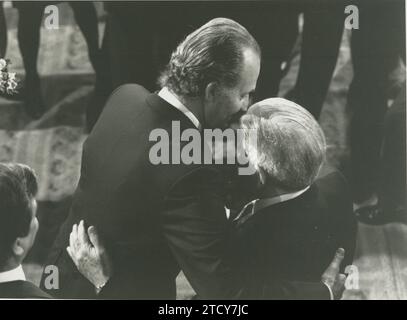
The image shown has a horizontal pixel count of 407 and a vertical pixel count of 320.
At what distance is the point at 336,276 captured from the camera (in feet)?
12.0

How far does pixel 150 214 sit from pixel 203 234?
0.31 meters

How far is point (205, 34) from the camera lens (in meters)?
3.60

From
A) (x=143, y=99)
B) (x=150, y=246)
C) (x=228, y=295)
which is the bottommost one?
(x=228, y=295)

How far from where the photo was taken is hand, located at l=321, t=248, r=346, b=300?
144 inches

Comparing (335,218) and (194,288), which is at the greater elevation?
(335,218)

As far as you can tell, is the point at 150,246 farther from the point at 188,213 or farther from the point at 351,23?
the point at 351,23

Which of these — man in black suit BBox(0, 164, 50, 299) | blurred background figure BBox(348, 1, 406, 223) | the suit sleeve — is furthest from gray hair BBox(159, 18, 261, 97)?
man in black suit BBox(0, 164, 50, 299)

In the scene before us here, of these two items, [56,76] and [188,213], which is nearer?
[188,213]

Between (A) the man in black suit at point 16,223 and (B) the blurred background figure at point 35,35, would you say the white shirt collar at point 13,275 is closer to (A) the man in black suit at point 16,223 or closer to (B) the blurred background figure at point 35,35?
(A) the man in black suit at point 16,223

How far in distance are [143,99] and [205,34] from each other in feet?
1.68

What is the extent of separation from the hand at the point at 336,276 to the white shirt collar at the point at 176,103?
3.62 ft

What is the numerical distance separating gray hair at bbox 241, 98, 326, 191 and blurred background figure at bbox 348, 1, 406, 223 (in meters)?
0.26

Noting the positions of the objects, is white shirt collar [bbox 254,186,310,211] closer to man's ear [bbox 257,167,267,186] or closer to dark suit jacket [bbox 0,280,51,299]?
man's ear [bbox 257,167,267,186]

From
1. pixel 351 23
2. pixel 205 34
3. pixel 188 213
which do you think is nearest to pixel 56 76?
→ pixel 205 34
